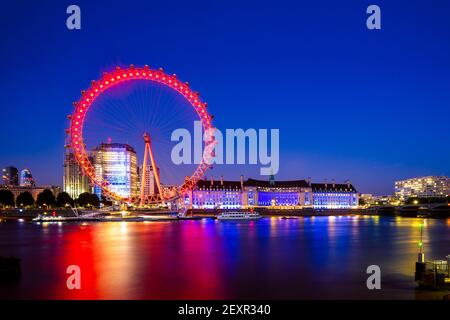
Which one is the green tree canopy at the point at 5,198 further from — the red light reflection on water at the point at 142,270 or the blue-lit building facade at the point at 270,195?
the red light reflection on water at the point at 142,270

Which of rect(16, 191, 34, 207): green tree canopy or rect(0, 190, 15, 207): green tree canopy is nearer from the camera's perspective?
rect(0, 190, 15, 207): green tree canopy

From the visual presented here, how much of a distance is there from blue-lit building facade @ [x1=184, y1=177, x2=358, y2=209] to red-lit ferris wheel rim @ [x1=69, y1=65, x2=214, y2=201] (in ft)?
250

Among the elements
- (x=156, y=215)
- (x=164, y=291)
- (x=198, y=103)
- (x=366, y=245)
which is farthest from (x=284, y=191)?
(x=164, y=291)

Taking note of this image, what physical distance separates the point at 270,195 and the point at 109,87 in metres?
104

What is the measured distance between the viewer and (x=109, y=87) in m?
54.0

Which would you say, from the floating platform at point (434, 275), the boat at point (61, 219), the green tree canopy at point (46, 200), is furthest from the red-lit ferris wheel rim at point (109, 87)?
the green tree canopy at point (46, 200)

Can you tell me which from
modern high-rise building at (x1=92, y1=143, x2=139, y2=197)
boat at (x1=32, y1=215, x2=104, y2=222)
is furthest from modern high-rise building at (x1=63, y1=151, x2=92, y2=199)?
boat at (x1=32, y1=215, x2=104, y2=222)

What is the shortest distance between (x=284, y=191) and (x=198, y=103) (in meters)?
101

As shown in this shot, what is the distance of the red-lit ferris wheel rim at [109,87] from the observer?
2084 inches

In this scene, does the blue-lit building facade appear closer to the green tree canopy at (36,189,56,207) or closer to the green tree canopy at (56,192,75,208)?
the green tree canopy at (56,192,75,208)

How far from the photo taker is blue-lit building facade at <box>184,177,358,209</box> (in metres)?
142

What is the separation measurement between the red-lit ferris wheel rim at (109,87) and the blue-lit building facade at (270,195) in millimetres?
76282

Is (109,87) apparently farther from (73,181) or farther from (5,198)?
(73,181)
